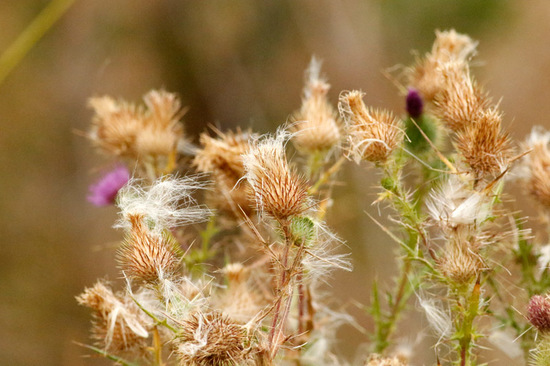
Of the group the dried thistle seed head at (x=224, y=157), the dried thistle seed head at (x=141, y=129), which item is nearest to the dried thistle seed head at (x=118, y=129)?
the dried thistle seed head at (x=141, y=129)

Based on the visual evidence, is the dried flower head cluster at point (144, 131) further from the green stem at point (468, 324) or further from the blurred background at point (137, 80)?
the blurred background at point (137, 80)

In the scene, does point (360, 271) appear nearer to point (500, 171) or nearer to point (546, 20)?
point (546, 20)

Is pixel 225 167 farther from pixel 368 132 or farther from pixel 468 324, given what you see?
pixel 468 324

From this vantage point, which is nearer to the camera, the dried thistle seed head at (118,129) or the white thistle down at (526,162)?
the white thistle down at (526,162)

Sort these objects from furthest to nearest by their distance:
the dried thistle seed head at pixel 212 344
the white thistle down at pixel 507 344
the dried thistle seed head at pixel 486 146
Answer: the white thistle down at pixel 507 344
the dried thistle seed head at pixel 486 146
the dried thistle seed head at pixel 212 344

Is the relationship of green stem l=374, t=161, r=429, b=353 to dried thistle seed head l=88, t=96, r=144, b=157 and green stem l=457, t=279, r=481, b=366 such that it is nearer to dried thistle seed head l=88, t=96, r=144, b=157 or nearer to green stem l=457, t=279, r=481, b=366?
green stem l=457, t=279, r=481, b=366

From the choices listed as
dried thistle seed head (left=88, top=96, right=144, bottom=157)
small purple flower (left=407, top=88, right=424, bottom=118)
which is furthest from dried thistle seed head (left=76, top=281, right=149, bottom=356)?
small purple flower (left=407, top=88, right=424, bottom=118)

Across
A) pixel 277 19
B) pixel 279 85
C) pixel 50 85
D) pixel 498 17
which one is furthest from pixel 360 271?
pixel 50 85
